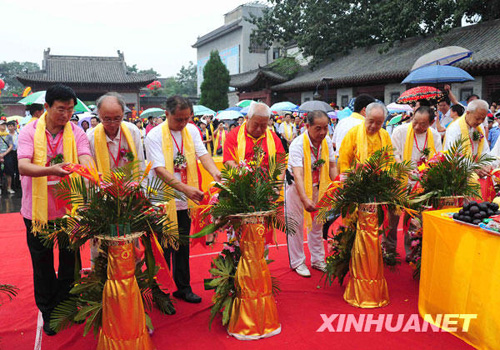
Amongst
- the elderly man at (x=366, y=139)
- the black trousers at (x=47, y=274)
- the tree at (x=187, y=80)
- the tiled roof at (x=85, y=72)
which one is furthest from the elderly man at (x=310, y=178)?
the tree at (x=187, y=80)

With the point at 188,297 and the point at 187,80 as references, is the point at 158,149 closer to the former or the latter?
the point at 188,297

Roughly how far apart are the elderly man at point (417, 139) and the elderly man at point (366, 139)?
380 millimetres

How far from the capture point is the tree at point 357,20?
16.6m

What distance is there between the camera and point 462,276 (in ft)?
9.48

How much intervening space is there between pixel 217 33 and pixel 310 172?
127ft

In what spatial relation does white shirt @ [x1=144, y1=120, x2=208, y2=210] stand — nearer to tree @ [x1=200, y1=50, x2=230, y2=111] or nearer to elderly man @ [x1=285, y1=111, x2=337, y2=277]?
elderly man @ [x1=285, y1=111, x2=337, y2=277]

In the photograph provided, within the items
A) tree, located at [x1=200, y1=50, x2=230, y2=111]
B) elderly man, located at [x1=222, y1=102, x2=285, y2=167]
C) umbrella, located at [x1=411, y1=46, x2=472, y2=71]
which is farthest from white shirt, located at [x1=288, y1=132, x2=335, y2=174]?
tree, located at [x1=200, y1=50, x2=230, y2=111]

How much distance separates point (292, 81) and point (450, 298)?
73.7 ft

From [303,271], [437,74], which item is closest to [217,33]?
[437,74]

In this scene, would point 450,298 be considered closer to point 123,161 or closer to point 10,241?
point 123,161

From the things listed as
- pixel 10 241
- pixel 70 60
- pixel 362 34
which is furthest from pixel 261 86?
pixel 10 241

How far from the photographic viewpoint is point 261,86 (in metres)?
27.5

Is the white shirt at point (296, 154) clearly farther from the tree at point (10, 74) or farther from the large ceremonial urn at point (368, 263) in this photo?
the tree at point (10, 74)

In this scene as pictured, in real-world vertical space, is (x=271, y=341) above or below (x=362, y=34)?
below
